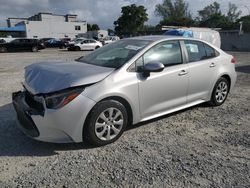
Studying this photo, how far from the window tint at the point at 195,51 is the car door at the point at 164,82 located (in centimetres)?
26

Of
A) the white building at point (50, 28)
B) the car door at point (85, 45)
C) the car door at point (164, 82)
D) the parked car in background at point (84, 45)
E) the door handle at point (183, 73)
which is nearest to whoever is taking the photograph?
the car door at point (164, 82)

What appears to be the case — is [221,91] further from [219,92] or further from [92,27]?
[92,27]

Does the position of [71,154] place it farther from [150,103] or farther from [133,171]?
[150,103]

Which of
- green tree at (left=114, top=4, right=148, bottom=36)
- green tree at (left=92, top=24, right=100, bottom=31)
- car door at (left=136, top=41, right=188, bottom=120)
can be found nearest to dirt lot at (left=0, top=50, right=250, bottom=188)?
car door at (left=136, top=41, right=188, bottom=120)

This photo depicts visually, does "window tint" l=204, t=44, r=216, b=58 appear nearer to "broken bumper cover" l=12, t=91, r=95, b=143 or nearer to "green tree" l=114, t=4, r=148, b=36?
"broken bumper cover" l=12, t=91, r=95, b=143

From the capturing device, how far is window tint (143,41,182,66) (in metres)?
4.20

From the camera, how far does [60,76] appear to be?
11.7ft

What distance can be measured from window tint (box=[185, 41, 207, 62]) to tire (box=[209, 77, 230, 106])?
705mm

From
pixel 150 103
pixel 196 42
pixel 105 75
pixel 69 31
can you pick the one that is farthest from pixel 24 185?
pixel 69 31

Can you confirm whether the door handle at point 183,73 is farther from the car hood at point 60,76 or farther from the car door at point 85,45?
the car door at point 85,45

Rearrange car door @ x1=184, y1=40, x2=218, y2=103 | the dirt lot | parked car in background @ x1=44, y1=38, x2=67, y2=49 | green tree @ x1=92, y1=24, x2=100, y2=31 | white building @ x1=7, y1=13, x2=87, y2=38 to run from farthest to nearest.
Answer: green tree @ x1=92, y1=24, x2=100, y2=31 → white building @ x1=7, y1=13, x2=87, y2=38 → parked car in background @ x1=44, y1=38, x2=67, y2=49 → car door @ x1=184, y1=40, x2=218, y2=103 → the dirt lot

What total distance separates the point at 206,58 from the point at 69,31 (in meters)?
64.2

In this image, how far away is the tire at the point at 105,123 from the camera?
3.55 meters

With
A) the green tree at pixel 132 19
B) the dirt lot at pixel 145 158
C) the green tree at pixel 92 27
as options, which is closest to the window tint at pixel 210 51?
the dirt lot at pixel 145 158
